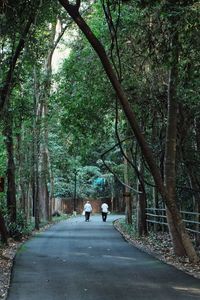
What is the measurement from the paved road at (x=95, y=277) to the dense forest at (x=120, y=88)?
2224 mm

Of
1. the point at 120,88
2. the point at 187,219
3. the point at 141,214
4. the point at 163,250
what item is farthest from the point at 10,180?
the point at 120,88

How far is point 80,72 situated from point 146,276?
11.6 m

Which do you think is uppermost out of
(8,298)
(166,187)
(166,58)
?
(166,58)

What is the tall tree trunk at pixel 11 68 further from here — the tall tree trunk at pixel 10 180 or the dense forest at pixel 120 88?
the tall tree trunk at pixel 10 180

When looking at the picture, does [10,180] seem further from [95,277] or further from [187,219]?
[95,277]

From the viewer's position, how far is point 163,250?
18.9 meters

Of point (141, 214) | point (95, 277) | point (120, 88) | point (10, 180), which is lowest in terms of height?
point (95, 277)

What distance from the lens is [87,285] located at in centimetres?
1116

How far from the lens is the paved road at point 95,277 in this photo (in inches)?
398

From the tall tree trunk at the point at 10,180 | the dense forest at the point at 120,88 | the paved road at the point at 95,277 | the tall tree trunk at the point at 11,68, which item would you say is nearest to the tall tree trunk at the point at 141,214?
the dense forest at the point at 120,88

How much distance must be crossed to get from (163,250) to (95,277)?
275 inches

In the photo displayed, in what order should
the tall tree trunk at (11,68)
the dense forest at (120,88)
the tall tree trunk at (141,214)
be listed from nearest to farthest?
the dense forest at (120,88) → the tall tree trunk at (11,68) → the tall tree trunk at (141,214)

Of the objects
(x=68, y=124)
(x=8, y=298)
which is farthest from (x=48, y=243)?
(x=8, y=298)

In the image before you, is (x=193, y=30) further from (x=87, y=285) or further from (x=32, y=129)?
(x=32, y=129)
